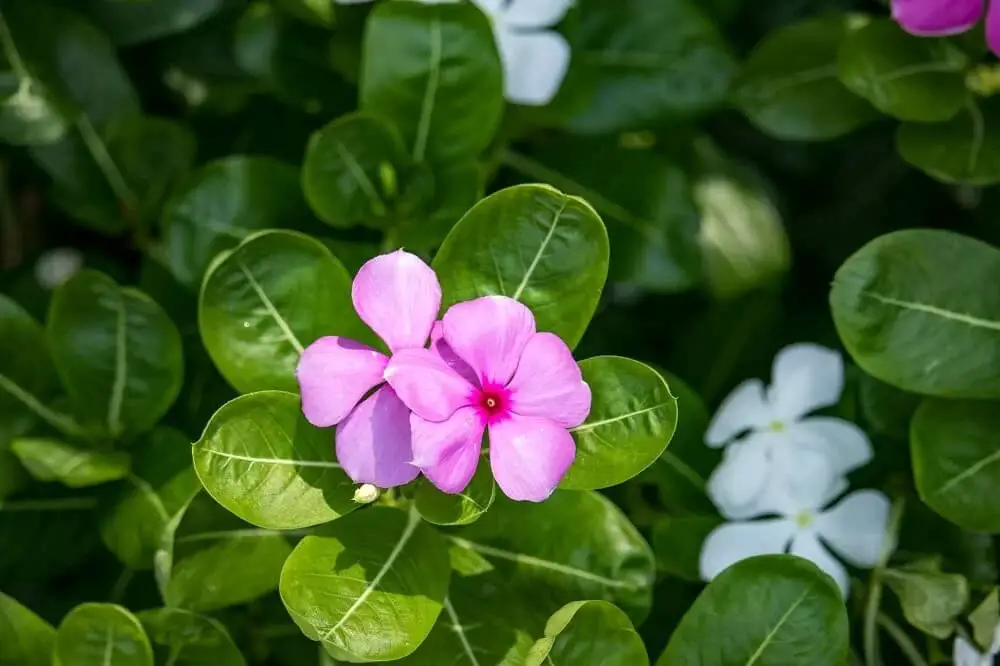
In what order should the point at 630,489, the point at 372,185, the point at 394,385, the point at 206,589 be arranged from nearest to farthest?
the point at 394,385 < the point at 206,589 < the point at 372,185 < the point at 630,489

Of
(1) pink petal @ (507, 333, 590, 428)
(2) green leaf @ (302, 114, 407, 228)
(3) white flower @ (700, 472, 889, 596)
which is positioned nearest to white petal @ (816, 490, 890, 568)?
(3) white flower @ (700, 472, 889, 596)

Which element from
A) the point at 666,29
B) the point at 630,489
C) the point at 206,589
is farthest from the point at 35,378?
the point at 666,29

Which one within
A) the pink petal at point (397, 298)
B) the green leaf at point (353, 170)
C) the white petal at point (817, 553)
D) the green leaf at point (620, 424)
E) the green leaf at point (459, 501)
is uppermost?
the pink petal at point (397, 298)

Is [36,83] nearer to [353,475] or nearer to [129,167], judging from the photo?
[129,167]

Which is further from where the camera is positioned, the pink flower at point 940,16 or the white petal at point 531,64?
the white petal at point 531,64

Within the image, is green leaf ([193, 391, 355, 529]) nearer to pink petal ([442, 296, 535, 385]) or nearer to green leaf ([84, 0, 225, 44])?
pink petal ([442, 296, 535, 385])

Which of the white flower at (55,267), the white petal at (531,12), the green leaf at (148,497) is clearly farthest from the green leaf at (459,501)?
the white flower at (55,267)

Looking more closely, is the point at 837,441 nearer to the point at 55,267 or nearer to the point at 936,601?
the point at 936,601

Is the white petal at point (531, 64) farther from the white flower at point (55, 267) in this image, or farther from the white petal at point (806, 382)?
the white flower at point (55, 267)
